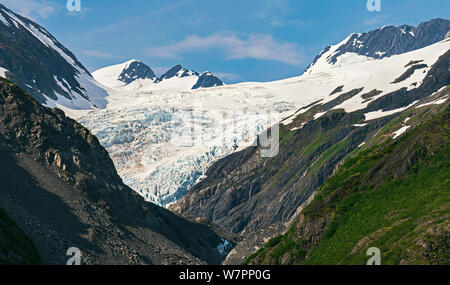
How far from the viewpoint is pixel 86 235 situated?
6312 centimetres

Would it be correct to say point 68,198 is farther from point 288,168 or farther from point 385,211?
point 288,168

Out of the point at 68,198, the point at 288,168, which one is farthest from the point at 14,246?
the point at 288,168

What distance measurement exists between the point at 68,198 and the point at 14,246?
2069 cm

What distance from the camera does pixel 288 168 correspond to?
149 meters

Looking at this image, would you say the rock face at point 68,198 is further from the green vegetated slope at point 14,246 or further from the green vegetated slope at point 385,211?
the green vegetated slope at point 385,211

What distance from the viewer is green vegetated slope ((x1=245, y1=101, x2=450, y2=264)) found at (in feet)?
128

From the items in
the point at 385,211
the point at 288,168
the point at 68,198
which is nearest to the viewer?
the point at 385,211

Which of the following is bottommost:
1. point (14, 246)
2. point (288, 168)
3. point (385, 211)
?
point (288, 168)

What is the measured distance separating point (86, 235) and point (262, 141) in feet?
390

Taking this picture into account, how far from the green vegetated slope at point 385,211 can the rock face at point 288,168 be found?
6569 cm

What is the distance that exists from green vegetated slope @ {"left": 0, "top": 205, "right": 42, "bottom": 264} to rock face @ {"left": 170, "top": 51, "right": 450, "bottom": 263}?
78182 millimetres

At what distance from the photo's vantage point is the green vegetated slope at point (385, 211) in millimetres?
39125

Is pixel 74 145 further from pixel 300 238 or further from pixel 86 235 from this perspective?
pixel 300 238

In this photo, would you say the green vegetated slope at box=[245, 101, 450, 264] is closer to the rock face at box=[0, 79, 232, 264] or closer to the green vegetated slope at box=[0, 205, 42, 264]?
the rock face at box=[0, 79, 232, 264]
